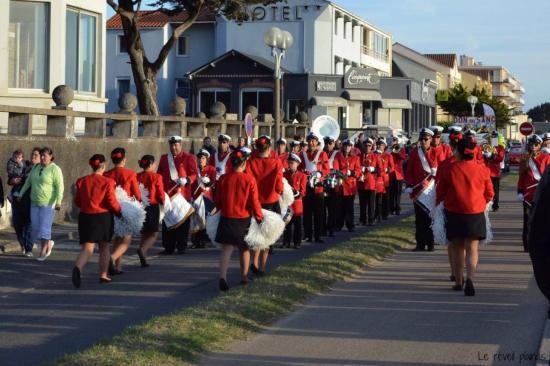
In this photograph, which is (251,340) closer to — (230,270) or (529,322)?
(529,322)

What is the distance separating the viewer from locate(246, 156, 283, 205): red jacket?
14695 millimetres

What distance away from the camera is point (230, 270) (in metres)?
14.8

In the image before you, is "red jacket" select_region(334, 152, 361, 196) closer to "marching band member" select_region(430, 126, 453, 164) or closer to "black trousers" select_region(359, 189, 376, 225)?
"black trousers" select_region(359, 189, 376, 225)

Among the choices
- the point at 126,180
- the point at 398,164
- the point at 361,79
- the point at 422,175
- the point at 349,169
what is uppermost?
the point at 361,79

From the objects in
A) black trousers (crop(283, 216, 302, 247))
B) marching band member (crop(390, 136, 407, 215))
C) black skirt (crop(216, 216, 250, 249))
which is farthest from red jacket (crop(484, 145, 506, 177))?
black skirt (crop(216, 216, 250, 249))

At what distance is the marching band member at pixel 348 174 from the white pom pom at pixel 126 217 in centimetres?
774

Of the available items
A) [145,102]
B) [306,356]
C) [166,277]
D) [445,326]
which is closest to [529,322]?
[445,326]

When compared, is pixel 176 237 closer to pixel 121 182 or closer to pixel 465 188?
pixel 121 182

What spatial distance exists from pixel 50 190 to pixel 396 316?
7475mm

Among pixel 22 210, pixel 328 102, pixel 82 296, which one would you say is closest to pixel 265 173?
pixel 82 296

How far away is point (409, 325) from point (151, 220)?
625cm

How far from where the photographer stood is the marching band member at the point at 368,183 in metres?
23.3

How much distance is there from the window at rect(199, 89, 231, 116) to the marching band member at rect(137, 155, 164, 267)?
5017 cm

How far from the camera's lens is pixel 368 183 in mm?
23359
